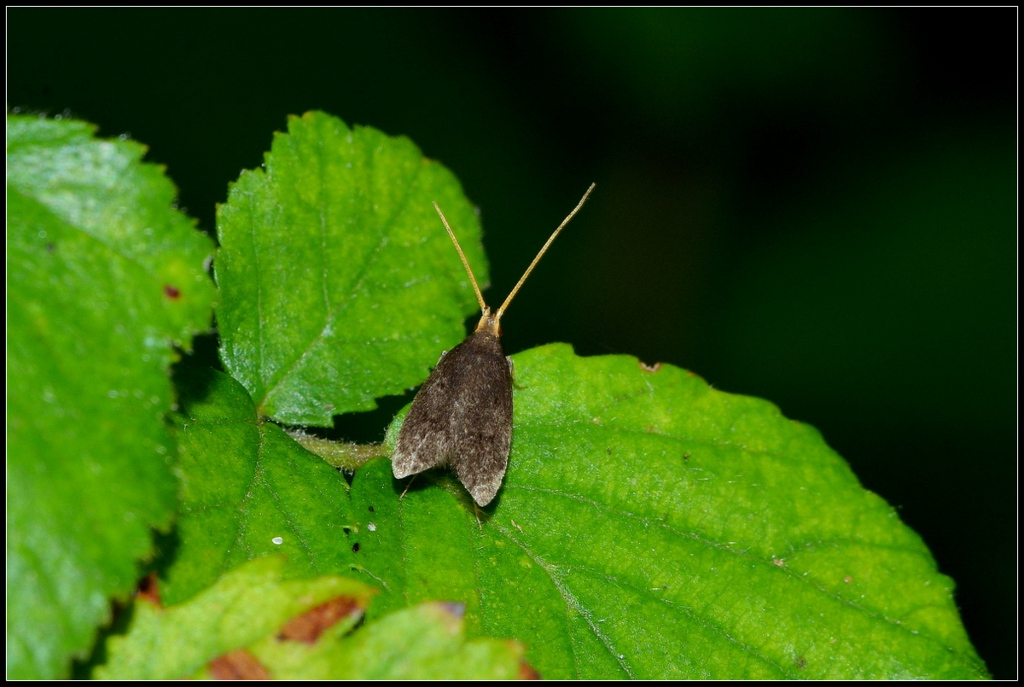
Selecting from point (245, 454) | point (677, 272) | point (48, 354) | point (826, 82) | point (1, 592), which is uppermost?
point (826, 82)

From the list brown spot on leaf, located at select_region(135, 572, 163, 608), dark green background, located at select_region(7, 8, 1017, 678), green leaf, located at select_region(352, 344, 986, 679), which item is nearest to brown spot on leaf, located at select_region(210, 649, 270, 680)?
brown spot on leaf, located at select_region(135, 572, 163, 608)

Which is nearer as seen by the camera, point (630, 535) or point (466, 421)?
point (630, 535)

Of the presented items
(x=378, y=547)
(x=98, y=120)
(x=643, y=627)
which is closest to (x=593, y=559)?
(x=643, y=627)

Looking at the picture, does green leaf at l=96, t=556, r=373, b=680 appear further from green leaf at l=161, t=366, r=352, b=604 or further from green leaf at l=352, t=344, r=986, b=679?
green leaf at l=352, t=344, r=986, b=679

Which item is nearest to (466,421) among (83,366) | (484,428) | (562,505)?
(484,428)

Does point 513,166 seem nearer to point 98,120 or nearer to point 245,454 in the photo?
point 98,120

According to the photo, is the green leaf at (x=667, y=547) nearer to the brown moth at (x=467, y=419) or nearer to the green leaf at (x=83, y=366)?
the brown moth at (x=467, y=419)

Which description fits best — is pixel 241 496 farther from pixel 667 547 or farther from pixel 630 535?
pixel 667 547

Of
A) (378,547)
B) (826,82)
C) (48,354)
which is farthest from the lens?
(826,82)

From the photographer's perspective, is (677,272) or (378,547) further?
(677,272)
